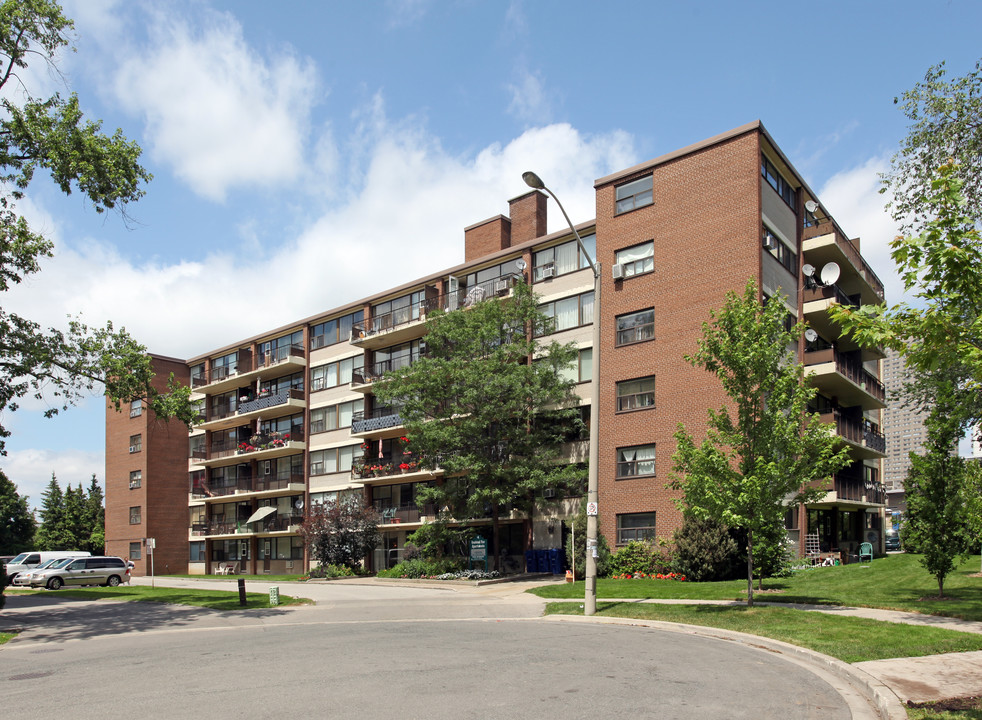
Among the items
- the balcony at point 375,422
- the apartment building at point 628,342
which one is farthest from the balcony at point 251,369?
the balcony at point 375,422

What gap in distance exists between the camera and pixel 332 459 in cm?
5072

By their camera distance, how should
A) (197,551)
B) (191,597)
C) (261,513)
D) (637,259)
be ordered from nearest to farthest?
(191,597) → (637,259) → (261,513) → (197,551)

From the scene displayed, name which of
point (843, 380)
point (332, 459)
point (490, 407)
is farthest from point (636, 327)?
point (332, 459)

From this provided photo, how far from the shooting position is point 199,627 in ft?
64.5

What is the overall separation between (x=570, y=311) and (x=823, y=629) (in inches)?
994

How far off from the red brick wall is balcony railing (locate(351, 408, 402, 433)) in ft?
45.6

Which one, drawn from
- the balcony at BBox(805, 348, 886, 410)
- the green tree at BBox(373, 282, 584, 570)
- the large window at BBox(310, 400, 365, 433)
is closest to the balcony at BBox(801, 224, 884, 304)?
the balcony at BBox(805, 348, 886, 410)

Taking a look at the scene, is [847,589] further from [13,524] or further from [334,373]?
[13,524]

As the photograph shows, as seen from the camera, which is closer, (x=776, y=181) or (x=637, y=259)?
(x=776, y=181)

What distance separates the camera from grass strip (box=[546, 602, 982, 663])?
39.6ft

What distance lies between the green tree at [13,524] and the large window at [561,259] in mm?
62224

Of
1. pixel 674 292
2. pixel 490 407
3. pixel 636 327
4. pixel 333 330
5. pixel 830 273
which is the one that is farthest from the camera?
pixel 333 330

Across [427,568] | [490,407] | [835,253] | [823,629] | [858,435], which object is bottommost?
[427,568]

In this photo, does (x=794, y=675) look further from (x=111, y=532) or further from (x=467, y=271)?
(x=111, y=532)
